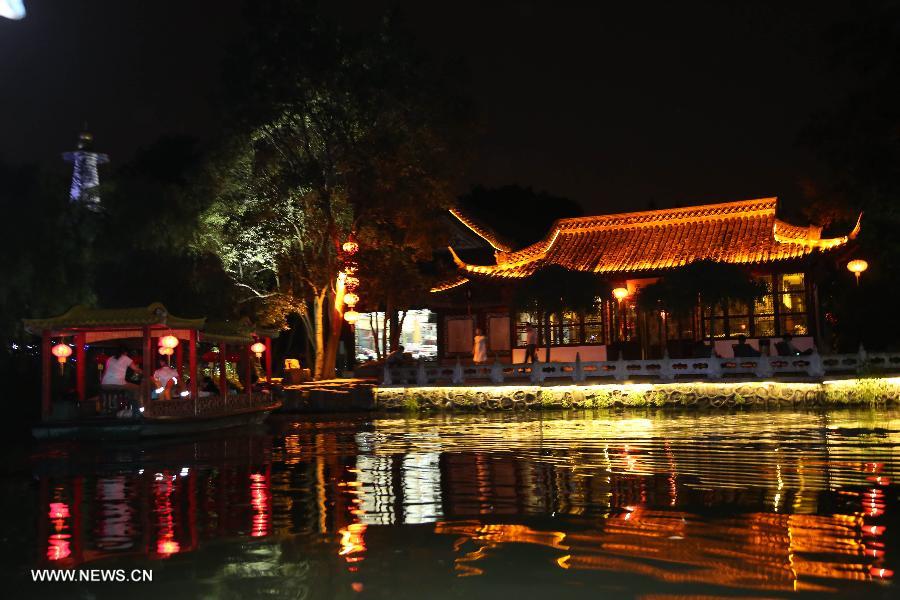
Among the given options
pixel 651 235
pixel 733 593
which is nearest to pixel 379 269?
pixel 651 235

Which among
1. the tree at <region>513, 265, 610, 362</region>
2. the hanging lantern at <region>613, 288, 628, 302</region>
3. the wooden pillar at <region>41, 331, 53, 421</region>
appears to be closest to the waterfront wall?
the tree at <region>513, 265, 610, 362</region>

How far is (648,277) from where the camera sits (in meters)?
25.5

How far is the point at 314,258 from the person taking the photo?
2530cm

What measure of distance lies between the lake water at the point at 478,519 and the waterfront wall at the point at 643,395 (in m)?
7.13

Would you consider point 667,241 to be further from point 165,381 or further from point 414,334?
point 414,334

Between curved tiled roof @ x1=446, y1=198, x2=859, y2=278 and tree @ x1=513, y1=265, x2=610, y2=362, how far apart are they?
2526mm

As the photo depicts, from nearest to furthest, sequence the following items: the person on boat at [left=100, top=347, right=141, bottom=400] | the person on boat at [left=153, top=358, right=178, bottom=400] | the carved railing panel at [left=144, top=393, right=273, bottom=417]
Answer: the carved railing panel at [left=144, top=393, right=273, bottom=417]
the person on boat at [left=100, top=347, right=141, bottom=400]
the person on boat at [left=153, top=358, right=178, bottom=400]

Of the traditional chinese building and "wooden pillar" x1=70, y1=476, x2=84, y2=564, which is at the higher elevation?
the traditional chinese building

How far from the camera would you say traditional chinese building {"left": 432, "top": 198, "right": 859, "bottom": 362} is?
23828 millimetres

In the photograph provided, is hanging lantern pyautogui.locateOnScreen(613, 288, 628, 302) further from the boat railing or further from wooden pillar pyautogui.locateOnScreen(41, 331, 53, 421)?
wooden pillar pyautogui.locateOnScreen(41, 331, 53, 421)

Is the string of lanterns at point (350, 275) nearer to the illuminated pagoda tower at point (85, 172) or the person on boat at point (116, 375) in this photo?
the illuminated pagoda tower at point (85, 172)

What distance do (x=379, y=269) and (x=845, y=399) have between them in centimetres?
1303

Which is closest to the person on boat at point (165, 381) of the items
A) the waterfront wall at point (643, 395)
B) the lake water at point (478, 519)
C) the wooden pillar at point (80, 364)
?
the wooden pillar at point (80, 364)

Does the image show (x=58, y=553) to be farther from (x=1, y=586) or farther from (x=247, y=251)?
(x=247, y=251)
